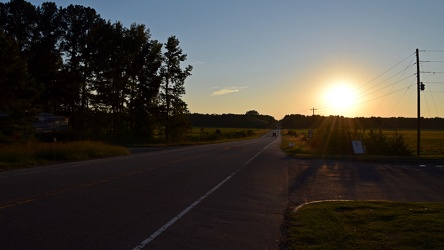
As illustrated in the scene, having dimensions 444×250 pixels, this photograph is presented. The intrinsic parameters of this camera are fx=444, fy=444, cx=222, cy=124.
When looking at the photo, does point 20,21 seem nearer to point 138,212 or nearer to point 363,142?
point 363,142

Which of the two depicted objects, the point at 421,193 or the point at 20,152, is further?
the point at 20,152

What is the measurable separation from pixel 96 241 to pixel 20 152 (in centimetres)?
1871

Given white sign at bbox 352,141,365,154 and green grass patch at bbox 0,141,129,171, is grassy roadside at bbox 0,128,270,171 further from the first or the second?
white sign at bbox 352,141,365,154

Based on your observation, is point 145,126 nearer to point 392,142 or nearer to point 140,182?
point 392,142

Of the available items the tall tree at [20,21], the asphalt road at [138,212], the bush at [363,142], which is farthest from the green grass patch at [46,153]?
the tall tree at [20,21]

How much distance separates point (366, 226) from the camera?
27.4ft

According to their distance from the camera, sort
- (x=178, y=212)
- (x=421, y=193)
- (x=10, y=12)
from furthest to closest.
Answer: (x=10, y=12) < (x=421, y=193) < (x=178, y=212)

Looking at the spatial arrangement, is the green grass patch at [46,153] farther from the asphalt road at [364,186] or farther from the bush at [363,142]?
the bush at [363,142]

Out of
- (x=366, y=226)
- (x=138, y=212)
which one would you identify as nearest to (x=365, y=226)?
(x=366, y=226)

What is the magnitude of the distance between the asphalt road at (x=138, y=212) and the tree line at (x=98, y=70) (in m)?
37.6

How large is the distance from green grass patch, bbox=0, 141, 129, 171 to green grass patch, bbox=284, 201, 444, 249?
1590cm

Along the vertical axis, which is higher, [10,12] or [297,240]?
[10,12]

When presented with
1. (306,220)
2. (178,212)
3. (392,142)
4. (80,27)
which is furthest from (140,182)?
(80,27)

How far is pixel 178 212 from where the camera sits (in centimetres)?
972
